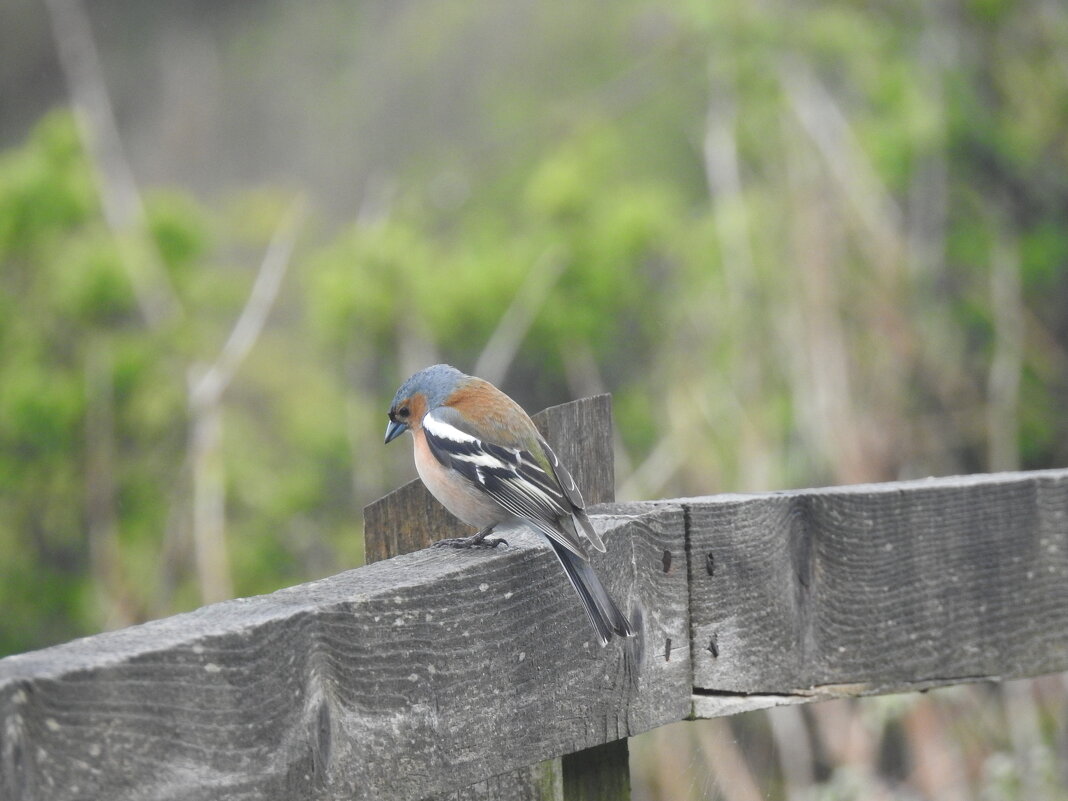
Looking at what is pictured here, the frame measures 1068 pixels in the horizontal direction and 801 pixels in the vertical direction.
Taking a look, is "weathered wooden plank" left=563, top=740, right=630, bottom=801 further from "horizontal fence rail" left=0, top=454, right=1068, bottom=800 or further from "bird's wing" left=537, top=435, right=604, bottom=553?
"bird's wing" left=537, top=435, right=604, bottom=553

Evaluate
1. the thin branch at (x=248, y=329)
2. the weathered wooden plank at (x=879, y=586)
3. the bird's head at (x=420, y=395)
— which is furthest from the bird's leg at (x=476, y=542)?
the thin branch at (x=248, y=329)

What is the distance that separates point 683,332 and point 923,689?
4924mm

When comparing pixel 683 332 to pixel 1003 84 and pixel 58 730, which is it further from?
pixel 58 730

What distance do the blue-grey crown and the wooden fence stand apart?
46.7 inches

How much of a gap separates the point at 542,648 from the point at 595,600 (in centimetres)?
10

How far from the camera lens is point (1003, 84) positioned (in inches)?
372

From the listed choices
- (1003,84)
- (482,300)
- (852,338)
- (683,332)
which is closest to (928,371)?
(852,338)

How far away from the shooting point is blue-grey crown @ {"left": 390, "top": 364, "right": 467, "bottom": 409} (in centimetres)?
336

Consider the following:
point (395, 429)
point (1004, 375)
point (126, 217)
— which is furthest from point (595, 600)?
point (126, 217)

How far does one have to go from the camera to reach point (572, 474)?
2.18m

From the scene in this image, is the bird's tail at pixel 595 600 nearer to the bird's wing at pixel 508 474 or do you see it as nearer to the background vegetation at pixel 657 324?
the bird's wing at pixel 508 474

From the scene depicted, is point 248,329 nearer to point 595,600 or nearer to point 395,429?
point 395,429

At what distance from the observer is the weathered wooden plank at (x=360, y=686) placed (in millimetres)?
1125

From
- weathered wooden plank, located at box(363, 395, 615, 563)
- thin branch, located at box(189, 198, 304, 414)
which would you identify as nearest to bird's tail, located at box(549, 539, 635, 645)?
weathered wooden plank, located at box(363, 395, 615, 563)
